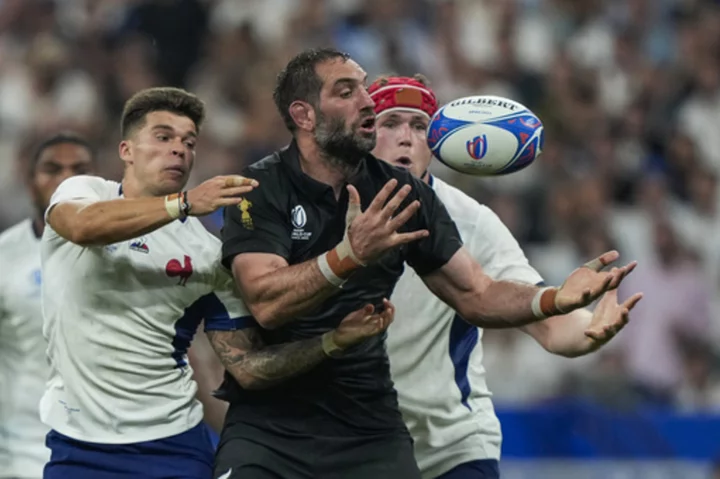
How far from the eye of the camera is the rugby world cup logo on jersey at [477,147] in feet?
21.0

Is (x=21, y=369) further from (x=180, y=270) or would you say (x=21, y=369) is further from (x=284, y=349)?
(x=284, y=349)

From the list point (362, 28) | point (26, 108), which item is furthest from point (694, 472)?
point (26, 108)

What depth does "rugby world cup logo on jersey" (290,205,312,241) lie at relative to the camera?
6.02 metres

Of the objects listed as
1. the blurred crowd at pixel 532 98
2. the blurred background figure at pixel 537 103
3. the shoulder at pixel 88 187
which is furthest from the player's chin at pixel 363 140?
the blurred crowd at pixel 532 98

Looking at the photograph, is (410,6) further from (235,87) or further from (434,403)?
(434,403)

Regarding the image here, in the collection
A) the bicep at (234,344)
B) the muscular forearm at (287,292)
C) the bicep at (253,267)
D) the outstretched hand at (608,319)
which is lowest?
the outstretched hand at (608,319)

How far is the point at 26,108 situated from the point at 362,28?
10.8 feet

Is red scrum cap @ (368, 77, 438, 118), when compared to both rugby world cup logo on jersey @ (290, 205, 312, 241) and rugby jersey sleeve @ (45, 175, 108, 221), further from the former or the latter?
rugby jersey sleeve @ (45, 175, 108, 221)

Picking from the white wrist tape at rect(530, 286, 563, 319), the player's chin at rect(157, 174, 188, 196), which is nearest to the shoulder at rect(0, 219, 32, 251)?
the player's chin at rect(157, 174, 188, 196)

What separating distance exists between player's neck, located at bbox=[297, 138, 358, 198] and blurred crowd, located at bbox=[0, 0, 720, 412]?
5.77 m

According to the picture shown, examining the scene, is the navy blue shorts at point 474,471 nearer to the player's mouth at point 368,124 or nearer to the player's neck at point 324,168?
the player's neck at point 324,168

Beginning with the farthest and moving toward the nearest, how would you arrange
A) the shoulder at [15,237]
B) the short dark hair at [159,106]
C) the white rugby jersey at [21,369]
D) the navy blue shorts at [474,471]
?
the shoulder at [15,237] < the white rugby jersey at [21,369] < the navy blue shorts at [474,471] < the short dark hair at [159,106]

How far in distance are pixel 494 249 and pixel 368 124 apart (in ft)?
4.12

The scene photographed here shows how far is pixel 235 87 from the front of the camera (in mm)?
13984
